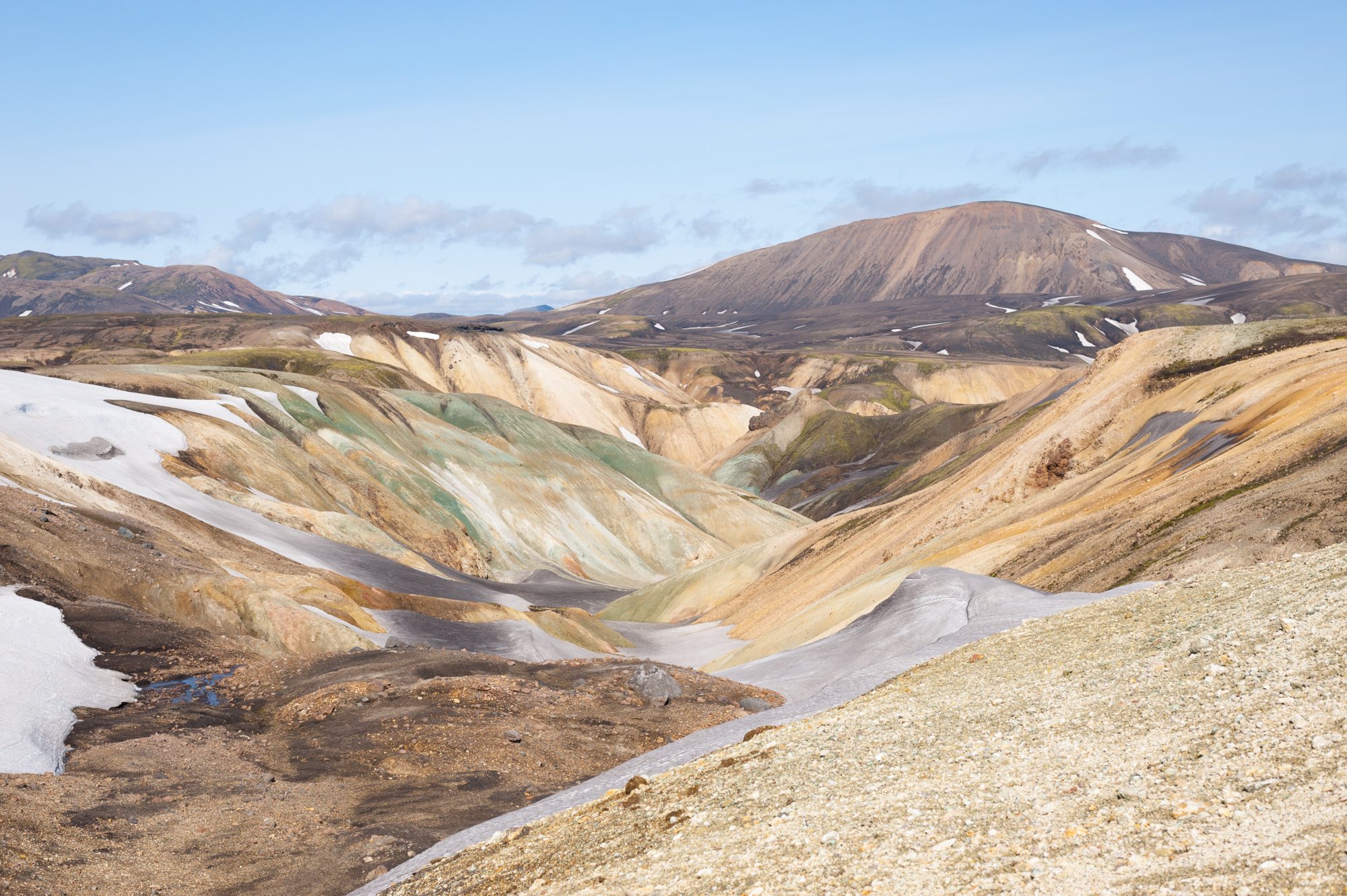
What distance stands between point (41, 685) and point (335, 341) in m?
134

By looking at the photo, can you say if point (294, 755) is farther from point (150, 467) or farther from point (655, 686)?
point (150, 467)

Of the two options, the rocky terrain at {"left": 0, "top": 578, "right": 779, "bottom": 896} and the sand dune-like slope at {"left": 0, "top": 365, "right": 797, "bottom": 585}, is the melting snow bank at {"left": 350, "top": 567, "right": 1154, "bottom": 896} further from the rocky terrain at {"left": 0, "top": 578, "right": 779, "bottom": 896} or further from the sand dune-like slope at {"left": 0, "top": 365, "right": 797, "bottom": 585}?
the sand dune-like slope at {"left": 0, "top": 365, "right": 797, "bottom": 585}

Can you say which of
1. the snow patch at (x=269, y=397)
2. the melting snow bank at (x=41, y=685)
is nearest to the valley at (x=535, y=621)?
the melting snow bank at (x=41, y=685)

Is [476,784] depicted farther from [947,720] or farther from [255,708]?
[947,720]

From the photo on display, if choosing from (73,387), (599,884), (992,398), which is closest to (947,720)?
(599,884)

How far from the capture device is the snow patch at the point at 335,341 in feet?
484

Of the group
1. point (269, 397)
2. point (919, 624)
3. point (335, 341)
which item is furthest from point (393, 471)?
point (335, 341)

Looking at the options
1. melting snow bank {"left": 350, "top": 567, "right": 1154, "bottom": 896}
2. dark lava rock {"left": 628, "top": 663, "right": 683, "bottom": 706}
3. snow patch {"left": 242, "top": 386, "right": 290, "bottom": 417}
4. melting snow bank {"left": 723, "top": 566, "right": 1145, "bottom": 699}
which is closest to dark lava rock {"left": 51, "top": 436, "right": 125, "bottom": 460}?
snow patch {"left": 242, "top": 386, "right": 290, "bottom": 417}

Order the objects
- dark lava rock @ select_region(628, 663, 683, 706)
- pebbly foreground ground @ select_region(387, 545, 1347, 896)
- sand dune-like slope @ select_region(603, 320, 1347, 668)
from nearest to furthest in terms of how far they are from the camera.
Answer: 1. pebbly foreground ground @ select_region(387, 545, 1347, 896)
2. dark lava rock @ select_region(628, 663, 683, 706)
3. sand dune-like slope @ select_region(603, 320, 1347, 668)

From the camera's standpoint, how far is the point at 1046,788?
1034 centimetres

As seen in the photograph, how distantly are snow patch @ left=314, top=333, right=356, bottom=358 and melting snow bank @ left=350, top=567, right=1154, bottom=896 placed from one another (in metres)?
124

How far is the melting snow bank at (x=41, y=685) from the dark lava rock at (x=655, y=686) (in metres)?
11.2

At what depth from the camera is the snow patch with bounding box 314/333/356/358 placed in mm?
147500

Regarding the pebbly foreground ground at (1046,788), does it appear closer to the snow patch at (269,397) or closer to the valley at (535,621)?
the valley at (535,621)
